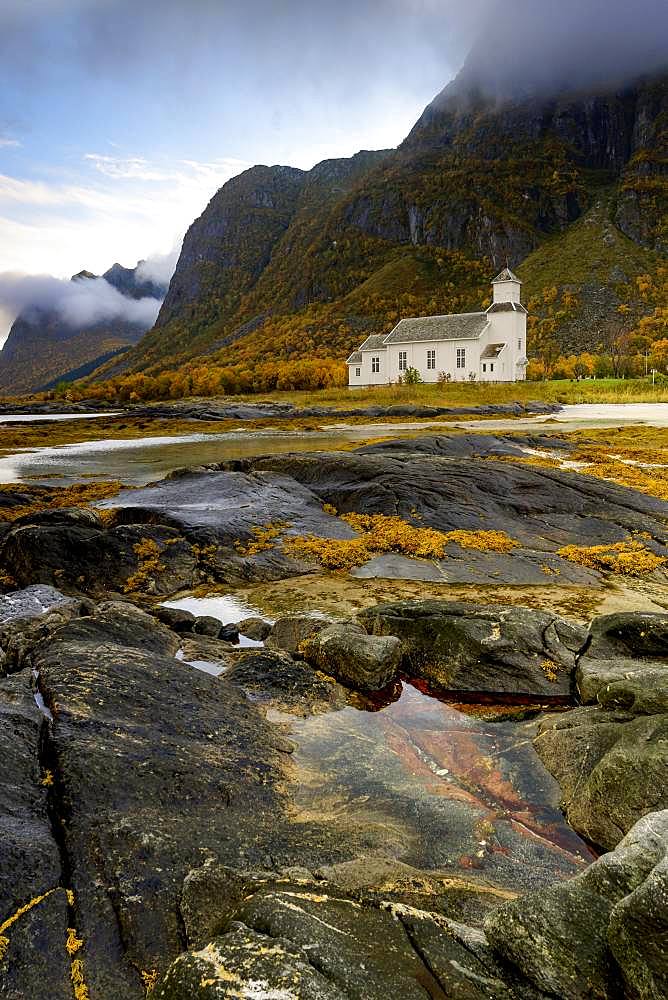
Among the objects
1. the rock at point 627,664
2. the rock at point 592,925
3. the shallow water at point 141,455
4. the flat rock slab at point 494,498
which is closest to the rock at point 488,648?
the rock at point 627,664

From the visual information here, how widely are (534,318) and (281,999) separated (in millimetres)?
143296

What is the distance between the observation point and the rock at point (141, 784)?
3.81 meters

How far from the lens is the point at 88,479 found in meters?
27.5

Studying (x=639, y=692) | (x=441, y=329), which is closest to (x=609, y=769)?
(x=639, y=692)

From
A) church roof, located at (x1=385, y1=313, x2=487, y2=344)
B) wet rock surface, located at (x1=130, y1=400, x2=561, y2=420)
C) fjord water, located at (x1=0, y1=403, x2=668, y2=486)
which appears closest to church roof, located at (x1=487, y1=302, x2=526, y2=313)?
church roof, located at (x1=385, y1=313, x2=487, y2=344)

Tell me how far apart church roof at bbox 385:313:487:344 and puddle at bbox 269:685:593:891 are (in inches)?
3596

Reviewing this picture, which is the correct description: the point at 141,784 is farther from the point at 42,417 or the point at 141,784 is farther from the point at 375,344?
the point at 375,344

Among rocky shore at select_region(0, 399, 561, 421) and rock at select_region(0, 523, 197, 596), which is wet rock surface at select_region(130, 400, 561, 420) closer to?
rocky shore at select_region(0, 399, 561, 421)

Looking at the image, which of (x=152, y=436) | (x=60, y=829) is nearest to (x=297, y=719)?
(x=60, y=829)

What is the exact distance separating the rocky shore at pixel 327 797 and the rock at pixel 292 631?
0.05m

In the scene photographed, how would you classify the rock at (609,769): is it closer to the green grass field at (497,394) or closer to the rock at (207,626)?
the rock at (207,626)

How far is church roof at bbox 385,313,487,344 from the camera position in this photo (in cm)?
9331

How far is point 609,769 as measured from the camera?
18.1ft

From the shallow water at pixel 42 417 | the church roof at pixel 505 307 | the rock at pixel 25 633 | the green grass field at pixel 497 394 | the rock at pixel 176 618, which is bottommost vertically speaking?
the rock at pixel 176 618
